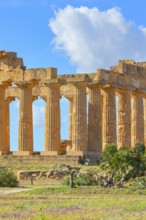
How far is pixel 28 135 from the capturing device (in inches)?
3130

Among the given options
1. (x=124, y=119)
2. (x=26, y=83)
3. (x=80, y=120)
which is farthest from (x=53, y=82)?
(x=124, y=119)

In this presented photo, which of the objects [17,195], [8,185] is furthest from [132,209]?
[8,185]

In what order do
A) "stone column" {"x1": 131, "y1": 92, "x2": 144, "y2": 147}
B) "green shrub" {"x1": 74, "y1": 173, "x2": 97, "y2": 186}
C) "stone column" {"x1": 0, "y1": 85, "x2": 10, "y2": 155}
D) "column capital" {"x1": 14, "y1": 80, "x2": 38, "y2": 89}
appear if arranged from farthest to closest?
"stone column" {"x1": 131, "y1": 92, "x2": 144, "y2": 147} < "stone column" {"x1": 0, "y1": 85, "x2": 10, "y2": 155} < "column capital" {"x1": 14, "y1": 80, "x2": 38, "y2": 89} < "green shrub" {"x1": 74, "y1": 173, "x2": 97, "y2": 186}

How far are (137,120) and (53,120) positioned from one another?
13928mm

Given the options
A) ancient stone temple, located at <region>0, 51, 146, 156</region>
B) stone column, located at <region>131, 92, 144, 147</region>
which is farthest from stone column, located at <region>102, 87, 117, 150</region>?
stone column, located at <region>131, 92, 144, 147</region>

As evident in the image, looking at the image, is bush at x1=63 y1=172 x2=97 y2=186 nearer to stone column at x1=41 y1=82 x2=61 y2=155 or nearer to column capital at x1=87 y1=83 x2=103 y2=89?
stone column at x1=41 y1=82 x2=61 y2=155

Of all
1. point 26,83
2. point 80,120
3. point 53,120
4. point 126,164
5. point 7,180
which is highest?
point 26,83

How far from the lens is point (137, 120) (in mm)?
86938

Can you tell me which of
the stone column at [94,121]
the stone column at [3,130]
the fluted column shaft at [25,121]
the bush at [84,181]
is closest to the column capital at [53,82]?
the fluted column shaft at [25,121]

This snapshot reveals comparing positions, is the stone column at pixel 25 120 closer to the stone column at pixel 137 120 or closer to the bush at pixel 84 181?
the stone column at pixel 137 120

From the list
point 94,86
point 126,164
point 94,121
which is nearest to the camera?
point 126,164

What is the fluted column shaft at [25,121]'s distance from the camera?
79125 mm

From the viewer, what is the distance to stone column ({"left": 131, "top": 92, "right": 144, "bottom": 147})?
3398 inches

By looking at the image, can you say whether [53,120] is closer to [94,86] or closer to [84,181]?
[94,86]
